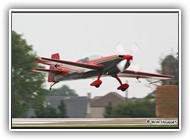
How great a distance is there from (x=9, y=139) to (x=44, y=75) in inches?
152

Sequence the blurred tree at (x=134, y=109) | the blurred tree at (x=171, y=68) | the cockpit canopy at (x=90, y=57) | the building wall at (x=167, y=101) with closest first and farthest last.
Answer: the building wall at (x=167, y=101) < the cockpit canopy at (x=90, y=57) < the blurred tree at (x=171, y=68) < the blurred tree at (x=134, y=109)

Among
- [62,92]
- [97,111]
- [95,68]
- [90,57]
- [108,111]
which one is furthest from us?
[108,111]

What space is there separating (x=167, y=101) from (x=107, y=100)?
307 cm

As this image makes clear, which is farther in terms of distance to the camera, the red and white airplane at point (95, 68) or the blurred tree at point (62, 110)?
the blurred tree at point (62, 110)

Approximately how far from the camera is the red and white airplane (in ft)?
73.1

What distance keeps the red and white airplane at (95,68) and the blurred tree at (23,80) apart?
1.17 meters

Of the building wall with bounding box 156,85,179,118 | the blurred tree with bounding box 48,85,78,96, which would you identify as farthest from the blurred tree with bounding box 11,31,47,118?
the building wall with bounding box 156,85,179,118

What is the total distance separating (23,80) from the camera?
2483 centimetres

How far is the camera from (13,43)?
23453mm

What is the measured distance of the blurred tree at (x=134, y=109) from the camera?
25.0m

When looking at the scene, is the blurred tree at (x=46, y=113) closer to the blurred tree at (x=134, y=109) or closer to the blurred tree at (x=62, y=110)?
the blurred tree at (x=62, y=110)

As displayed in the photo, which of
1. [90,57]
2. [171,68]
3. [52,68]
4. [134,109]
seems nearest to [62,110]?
[52,68]

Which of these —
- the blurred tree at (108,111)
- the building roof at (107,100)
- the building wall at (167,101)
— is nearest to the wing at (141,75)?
the building wall at (167,101)

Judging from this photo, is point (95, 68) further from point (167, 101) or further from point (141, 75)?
point (167, 101)
